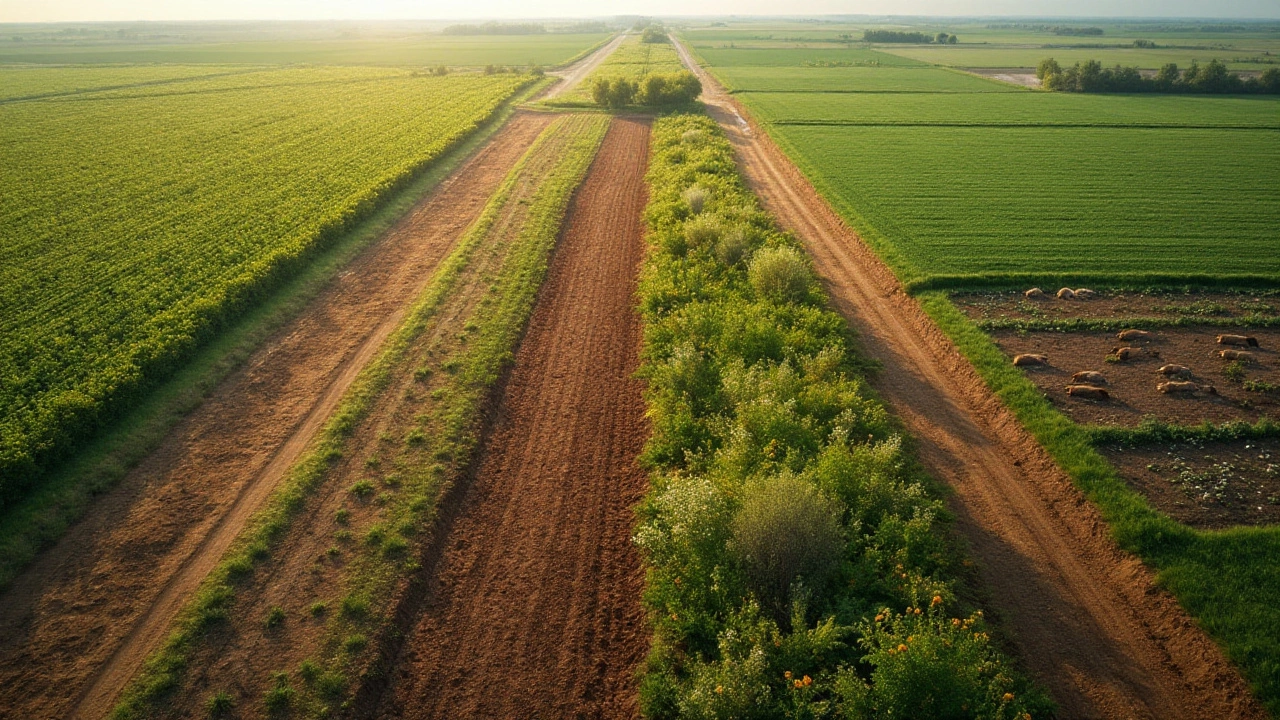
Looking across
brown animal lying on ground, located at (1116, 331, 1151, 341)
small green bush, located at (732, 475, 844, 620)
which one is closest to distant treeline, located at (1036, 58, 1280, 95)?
brown animal lying on ground, located at (1116, 331, 1151, 341)

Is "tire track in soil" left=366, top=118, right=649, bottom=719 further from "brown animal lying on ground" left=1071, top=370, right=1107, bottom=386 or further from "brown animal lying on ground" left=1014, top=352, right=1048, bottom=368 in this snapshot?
"brown animal lying on ground" left=1071, top=370, right=1107, bottom=386

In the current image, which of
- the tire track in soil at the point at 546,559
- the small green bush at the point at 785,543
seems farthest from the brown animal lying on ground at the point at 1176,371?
the tire track in soil at the point at 546,559

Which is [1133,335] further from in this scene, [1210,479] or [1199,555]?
[1199,555]

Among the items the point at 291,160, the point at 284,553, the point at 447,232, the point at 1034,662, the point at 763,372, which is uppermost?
the point at 291,160

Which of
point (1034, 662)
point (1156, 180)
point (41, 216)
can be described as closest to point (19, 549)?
point (1034, 662)

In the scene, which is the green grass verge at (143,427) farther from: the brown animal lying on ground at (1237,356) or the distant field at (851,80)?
the distant field at (851,80)

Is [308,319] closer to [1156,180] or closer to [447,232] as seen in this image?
Answer: [447,232]

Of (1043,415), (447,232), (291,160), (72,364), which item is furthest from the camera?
(291,160)
